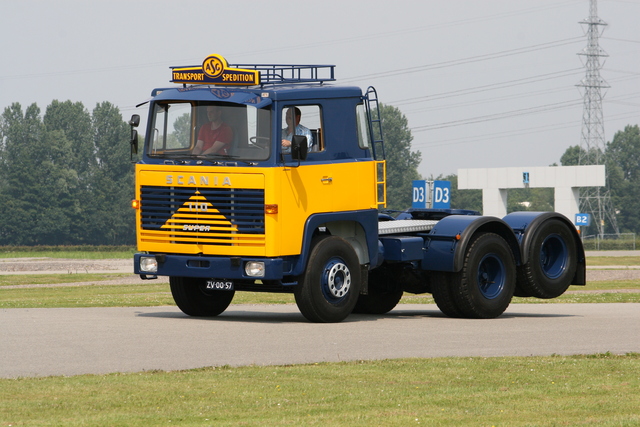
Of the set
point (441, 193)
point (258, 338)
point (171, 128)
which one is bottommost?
point (258, 338)

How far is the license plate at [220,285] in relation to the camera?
14516mm

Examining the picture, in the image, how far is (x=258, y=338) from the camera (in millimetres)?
12695

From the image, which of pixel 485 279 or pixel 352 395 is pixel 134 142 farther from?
pixel 352 395

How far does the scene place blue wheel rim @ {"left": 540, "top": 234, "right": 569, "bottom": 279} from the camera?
1703 centimetres

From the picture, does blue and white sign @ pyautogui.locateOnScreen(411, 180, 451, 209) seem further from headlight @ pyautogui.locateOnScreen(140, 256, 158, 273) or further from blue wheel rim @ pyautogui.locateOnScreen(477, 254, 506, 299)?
headlight @ pyautogui.locateOnScreen(140, 256, 158, 273)

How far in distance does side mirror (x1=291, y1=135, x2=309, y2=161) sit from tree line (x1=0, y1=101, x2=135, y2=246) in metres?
95.4

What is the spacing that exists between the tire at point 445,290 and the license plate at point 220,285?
131 inches

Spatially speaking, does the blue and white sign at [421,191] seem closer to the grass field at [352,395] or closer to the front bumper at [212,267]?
the front bumper at [212,267]

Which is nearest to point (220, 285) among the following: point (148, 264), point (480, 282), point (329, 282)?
point (148, 264)

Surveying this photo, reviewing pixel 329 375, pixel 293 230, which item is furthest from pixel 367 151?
pixel 329 375

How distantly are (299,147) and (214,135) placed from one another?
130 cm

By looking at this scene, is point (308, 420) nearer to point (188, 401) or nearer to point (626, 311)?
point (188, 401)

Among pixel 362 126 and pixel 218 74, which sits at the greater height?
pixel 218 74

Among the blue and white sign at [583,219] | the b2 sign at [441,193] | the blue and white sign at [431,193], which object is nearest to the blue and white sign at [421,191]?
the blue and white sign at [431,193]
